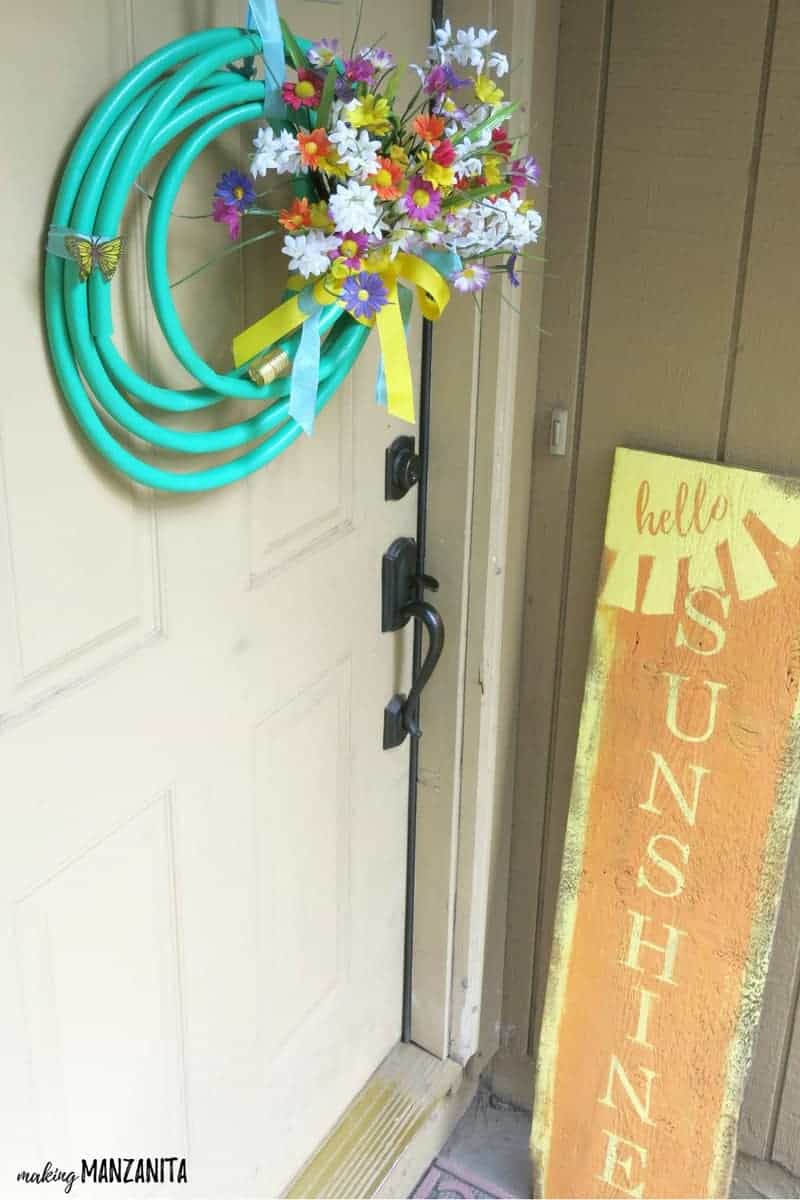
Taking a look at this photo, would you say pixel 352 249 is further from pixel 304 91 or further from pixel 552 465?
pixel 552 465

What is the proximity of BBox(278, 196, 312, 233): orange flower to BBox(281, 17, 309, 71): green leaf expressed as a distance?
0.11m

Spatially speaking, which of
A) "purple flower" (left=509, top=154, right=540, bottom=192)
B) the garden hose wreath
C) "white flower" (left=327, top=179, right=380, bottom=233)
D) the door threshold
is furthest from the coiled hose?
the door threshold

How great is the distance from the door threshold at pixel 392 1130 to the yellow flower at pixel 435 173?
1.32 m

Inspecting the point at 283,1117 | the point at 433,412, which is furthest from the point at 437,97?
the point at 283,1117

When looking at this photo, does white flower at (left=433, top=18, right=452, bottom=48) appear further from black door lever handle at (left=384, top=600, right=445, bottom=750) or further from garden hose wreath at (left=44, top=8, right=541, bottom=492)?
black door lever handle at (left=384, top=600, right=445, bottom=750)

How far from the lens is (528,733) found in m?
1.70

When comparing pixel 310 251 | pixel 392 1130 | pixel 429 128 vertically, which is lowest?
pixel 392 1130

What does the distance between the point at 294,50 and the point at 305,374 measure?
27 cm

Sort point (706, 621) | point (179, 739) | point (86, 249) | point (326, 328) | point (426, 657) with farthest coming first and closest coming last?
point (426, 657) → point (706, 621) → point (179, 739) → point (326, 328) → point (86, 249)

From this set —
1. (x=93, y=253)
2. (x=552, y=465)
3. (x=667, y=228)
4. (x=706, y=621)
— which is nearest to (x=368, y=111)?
(x=93, y=253)

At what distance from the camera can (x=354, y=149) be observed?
98 centimetres

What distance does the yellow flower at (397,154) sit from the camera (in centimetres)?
101

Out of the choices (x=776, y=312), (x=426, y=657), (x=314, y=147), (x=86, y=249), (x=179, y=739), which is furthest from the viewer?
(x=426, y=657)

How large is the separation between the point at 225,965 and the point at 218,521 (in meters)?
0.54
